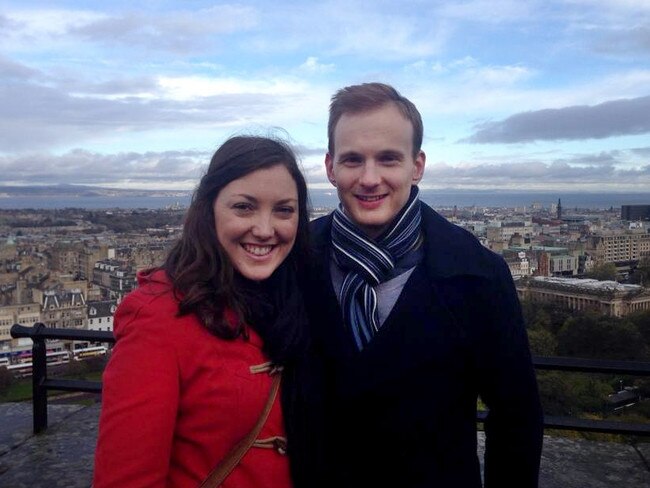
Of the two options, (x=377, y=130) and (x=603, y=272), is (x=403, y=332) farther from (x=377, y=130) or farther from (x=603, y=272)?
(x=603, y=272)

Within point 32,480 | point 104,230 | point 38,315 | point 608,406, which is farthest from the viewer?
point 104,230

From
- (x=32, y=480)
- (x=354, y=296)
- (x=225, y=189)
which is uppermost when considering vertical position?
(x=225, y=189)

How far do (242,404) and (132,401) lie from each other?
32 cm

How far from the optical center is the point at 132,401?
5.48 feet

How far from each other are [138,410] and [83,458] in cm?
289

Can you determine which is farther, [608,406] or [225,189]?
[608,406]

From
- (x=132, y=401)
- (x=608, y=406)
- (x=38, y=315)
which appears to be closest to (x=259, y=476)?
(x=132, y=401)

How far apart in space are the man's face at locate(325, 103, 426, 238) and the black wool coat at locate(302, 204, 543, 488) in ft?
0.75

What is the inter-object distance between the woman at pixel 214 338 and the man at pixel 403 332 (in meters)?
0.26

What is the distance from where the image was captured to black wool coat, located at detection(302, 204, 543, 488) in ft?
7.06

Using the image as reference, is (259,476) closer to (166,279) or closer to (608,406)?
(166,279)

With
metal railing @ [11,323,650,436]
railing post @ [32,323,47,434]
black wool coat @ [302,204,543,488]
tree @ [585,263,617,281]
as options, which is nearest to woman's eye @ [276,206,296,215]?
black wool coat @ [302,204,543,488]

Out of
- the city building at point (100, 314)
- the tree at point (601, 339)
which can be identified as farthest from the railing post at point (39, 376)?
the tree at point (601, 339)

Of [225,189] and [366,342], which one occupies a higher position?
[225,189]
